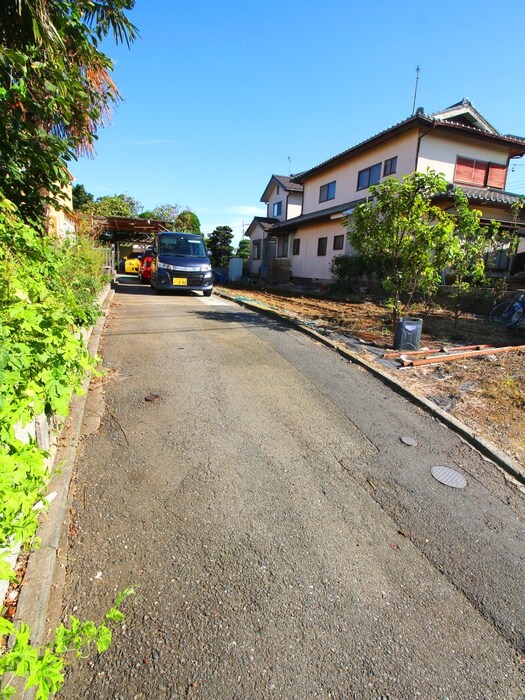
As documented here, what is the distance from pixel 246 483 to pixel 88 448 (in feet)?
4.51

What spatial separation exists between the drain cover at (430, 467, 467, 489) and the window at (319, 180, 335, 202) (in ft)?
60.0

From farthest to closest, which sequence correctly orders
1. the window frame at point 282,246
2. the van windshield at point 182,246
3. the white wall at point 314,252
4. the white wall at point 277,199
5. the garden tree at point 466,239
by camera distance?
the white wall at point 277,199 → the window frame at point 282,246 → the white wall at point 314,252 → the van windshield at point 182,246 → the garden tree at point 466,239

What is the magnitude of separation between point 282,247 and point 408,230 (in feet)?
56.0

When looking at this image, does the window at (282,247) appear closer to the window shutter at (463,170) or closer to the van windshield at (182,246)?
the window shutter at (463,170)

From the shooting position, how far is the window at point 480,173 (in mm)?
14688

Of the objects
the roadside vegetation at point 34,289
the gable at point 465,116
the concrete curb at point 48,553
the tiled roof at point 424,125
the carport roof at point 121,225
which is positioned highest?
the gable at point 465,116

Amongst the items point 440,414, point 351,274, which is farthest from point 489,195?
point 440,414

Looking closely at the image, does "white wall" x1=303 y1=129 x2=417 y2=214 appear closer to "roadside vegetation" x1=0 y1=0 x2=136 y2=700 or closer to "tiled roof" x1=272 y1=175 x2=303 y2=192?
"tiled roof" x1=272 y1=175 x2=303 y2=192

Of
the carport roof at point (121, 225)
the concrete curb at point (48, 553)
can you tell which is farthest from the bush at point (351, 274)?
the concrete curb at point (48, 553)

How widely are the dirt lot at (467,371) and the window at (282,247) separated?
12952mm

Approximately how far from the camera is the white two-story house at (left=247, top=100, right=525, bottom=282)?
1386 centimetres

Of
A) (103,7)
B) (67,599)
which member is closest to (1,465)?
(67,599)

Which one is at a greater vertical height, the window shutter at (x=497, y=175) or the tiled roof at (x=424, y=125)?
the tiled roof at (x=424, y=125)

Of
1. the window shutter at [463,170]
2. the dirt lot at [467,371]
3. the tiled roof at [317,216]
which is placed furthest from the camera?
A: the tiled roof at [317,216]
